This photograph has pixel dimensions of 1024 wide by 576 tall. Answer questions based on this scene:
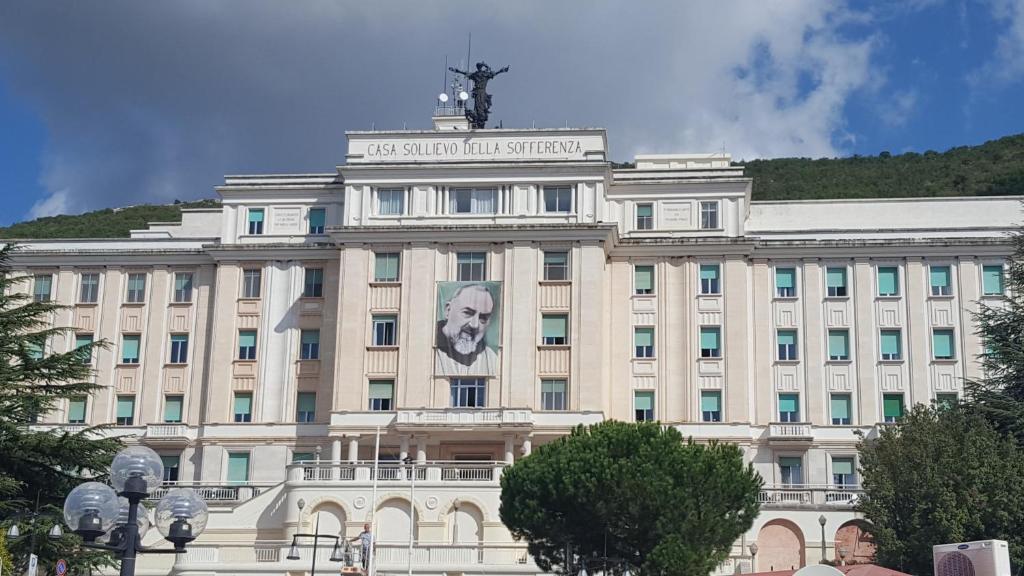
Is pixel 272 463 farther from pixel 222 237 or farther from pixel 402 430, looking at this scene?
pixel 222 237

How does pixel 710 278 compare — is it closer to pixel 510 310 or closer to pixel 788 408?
pixel 788 408

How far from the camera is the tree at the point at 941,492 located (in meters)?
41.7

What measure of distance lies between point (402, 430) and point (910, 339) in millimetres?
23238

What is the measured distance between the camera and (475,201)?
62.7 m

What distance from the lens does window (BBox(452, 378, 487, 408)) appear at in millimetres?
59781

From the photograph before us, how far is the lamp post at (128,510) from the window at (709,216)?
48169 mm

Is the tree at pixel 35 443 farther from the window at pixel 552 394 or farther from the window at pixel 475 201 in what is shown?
the window at pixel 475 201

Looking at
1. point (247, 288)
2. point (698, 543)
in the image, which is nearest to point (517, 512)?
point (698, 543)

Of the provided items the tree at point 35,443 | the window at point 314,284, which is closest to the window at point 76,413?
the window at point 314,284

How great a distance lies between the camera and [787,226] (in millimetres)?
66562

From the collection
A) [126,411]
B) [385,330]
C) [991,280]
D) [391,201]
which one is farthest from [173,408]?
[991,280]

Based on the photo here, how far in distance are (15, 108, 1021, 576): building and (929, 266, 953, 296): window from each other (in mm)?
87

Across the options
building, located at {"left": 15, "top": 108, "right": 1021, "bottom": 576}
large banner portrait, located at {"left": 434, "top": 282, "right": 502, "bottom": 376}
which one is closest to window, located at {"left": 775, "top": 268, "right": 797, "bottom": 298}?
building, located at {"left": 15, "top": 108, "right": 1021, "bottom": 576}

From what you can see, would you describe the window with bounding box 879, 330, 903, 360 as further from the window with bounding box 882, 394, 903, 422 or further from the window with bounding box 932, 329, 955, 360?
the window with bounding box 882, 394, 903, 422
